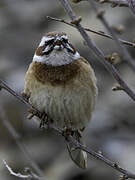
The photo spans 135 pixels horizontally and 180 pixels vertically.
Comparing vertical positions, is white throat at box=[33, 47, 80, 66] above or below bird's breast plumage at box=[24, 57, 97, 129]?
above

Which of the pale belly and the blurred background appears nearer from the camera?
the pale belly

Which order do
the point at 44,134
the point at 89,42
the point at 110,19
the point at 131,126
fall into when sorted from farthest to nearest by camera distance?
the point at 110,19 → the point at 44,134 → the point at 131,126 → the point at 89,42

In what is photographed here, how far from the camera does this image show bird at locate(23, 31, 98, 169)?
466 centimetres

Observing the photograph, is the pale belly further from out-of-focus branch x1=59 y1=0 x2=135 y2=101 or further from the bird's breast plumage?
out-of-focus branch x1=59 y1=0 x2=135 y2=101

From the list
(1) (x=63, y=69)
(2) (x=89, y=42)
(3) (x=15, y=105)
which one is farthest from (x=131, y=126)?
(2) (x=89, y=42)

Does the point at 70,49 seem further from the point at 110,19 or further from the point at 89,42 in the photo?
the point at 110,19

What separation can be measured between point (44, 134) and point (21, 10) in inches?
182

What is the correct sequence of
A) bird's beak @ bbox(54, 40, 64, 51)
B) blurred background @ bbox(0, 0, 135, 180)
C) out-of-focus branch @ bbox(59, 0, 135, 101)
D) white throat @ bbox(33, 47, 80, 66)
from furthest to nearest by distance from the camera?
1. blurred background @ bbox(0, 0, 135, 180)
2. white throat @ bbox(33, 47, 80, 66)
3. bird's beak @ bbox(54, 40, 64, 51)
4. out-of-focus branch @ bbox(59, 0, 135, 101)

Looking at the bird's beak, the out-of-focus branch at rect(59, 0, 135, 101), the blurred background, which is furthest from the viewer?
the blurred background

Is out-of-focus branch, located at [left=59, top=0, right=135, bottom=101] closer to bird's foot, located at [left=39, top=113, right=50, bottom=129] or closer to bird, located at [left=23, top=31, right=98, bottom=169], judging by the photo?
bird, located at [left=23, top=31, right=98, bottom=169]

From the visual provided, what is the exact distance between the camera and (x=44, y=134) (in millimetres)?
9344

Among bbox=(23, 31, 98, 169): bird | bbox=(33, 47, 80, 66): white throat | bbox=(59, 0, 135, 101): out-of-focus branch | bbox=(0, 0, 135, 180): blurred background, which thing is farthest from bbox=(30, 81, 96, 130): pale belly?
bbox=(0, 0, 135, 180): blurred background

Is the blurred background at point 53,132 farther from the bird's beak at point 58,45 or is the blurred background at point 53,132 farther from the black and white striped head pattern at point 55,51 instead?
the bird's beak at point 58,45

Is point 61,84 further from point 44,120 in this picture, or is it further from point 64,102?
point 44,120
